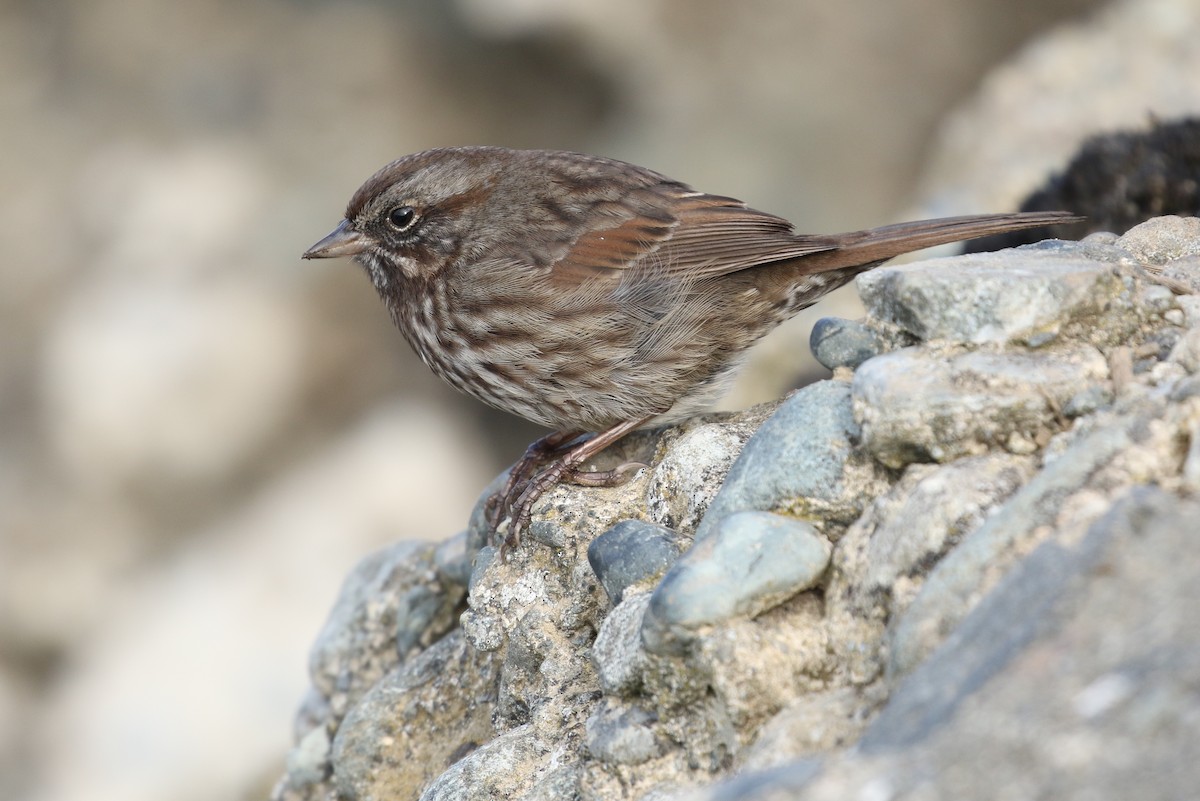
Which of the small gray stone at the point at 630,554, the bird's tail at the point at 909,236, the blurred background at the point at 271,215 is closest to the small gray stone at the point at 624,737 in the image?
the small gray stone at the point at 630,554

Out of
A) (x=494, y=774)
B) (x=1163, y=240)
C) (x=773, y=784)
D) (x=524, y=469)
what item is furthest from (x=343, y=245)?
(x=773, y=784)

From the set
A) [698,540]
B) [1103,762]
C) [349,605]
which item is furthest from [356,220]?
[1103,762]

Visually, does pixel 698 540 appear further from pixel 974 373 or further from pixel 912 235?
pixel 912 235

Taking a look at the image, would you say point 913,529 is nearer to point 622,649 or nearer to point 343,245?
point 622,649

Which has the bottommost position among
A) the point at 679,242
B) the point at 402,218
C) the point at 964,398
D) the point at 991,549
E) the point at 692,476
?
the point at 991,549

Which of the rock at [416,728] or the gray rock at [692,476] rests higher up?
the gray rock at [692,476]

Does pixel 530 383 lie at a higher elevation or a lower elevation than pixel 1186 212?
higher

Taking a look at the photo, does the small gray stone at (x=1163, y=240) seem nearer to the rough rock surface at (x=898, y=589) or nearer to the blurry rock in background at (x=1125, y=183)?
the rough rock surface at (x=898, y=589)
